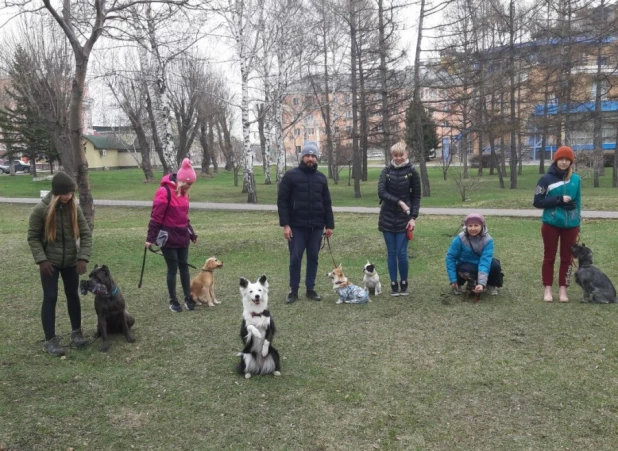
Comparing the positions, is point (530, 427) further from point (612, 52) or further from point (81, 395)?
point (612, 52)

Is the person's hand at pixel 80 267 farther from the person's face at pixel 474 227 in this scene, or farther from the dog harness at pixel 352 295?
the person's face at pixel 474 227

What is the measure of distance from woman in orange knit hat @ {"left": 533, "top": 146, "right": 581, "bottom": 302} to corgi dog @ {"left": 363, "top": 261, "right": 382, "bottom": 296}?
7.24 ft

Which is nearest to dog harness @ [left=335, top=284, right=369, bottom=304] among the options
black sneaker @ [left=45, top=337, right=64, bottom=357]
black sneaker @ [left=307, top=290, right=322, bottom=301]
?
black sneaker @ [left=307, top=290, right=322, bottom=301]

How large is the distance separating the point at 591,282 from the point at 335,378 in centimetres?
390

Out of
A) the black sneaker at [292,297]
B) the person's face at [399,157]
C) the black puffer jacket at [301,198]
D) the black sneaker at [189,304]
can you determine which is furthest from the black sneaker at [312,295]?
the person's face at [399,157]

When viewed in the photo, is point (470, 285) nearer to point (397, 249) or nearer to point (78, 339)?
point (397, 249)

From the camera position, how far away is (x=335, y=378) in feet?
14.8

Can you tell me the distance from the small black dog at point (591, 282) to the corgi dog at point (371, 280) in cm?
258

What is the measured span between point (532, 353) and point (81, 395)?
4127 mm

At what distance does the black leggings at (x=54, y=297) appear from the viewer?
4.99 m

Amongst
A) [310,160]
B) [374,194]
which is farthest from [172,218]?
[374,194]

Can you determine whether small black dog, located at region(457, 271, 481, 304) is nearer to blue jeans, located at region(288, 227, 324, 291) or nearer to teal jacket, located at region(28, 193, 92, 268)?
blue jeans, located at region(288, 227, 324, 291)

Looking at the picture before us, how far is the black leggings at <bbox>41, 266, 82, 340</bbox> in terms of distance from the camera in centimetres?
499

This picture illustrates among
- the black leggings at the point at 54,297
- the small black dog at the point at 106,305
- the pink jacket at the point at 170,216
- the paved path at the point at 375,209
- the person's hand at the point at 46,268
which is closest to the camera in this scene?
the person's hand at the point at 46,268
